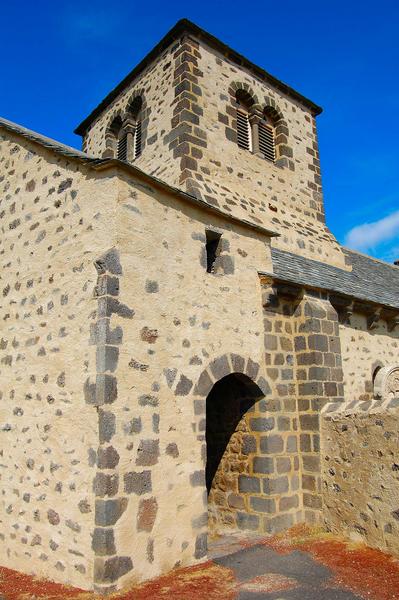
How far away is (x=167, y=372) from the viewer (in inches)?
230

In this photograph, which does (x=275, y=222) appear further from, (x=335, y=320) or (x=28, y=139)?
(x=28, y=139)

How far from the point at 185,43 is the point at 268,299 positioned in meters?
5.67

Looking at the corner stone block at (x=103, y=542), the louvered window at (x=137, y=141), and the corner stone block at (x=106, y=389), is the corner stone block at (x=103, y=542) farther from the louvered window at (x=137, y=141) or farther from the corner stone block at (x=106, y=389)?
the louvered window at (x=137, y=141)

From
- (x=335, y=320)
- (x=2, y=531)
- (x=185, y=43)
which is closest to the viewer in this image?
(x=2, y=531)

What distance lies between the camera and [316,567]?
5547mm

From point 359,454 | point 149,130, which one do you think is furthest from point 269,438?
point 149,130

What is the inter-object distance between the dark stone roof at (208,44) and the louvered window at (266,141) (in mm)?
1138

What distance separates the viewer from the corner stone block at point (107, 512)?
490 cm

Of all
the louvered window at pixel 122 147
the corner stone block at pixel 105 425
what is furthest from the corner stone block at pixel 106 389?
the louvered window at pixel 122 147

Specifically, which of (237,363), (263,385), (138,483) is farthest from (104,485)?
(263,385)

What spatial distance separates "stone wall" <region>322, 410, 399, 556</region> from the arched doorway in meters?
1.10

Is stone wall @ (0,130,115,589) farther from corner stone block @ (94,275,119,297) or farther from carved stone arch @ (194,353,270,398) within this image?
carved stone arch @ (194,353,270,398)

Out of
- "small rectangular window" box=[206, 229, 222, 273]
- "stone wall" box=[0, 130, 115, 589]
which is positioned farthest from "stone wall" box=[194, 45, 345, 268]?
"stone wall" box=[0, 130, 115, 589]

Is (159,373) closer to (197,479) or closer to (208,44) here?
(197,479)
